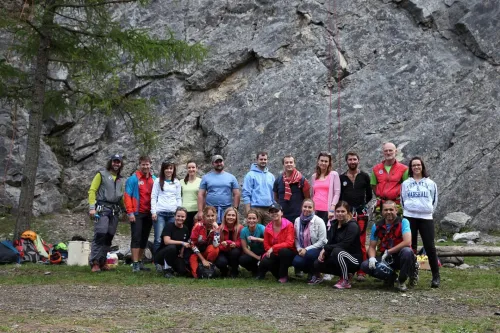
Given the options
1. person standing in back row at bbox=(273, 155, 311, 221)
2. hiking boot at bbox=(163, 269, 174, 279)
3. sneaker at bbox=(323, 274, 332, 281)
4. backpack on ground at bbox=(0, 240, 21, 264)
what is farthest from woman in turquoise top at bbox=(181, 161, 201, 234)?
backpack on ground at bbox=(0, 240, 21, 264)

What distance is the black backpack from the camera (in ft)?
34.5

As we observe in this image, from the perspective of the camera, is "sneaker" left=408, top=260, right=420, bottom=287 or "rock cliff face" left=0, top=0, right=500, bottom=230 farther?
"rock cliff face" left=0, top=0, right=500, bottom=230

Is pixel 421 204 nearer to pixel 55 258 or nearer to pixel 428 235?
pixel 428 235

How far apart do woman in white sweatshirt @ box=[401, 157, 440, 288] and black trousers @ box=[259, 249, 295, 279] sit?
173 centimetres

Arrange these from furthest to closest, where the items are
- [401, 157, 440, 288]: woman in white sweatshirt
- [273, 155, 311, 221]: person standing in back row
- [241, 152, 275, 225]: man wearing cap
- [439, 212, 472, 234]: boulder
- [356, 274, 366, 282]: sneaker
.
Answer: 1. [439, 212, 472, 234]: boulder
2. [241, 152, 275, 225]: man wearing cap
3. [273, 155, 311, 221]: person standing in back row
4. [356, 274, 366, 282]: sneaker
5. [401, 157, 440, 288]: woman in white sweatshirt

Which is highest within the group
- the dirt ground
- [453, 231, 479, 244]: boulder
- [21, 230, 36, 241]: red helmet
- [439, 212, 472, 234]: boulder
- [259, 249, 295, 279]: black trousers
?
[439, 212, 472, 234]: boulder

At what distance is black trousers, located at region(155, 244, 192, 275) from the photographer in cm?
1069

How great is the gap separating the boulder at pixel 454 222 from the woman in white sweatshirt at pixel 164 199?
7.81 m

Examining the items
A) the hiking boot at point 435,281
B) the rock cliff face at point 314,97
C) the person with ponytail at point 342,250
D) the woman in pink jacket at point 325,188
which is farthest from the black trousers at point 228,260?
the rock cliff face at point 314,97

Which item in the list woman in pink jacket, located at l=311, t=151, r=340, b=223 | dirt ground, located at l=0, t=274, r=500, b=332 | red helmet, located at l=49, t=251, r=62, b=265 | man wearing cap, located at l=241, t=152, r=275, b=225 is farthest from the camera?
red helmet, located at l=49, t=251, r=62, b=265

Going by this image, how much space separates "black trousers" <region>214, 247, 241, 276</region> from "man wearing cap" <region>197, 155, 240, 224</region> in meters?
0.92

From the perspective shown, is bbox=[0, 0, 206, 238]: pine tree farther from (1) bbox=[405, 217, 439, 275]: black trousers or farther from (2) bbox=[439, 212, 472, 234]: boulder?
(2) bbox=[439, 212, 472, 234]: boulder

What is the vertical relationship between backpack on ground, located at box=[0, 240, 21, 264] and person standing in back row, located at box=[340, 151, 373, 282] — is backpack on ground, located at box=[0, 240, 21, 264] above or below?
below

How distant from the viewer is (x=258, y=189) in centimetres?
1141
